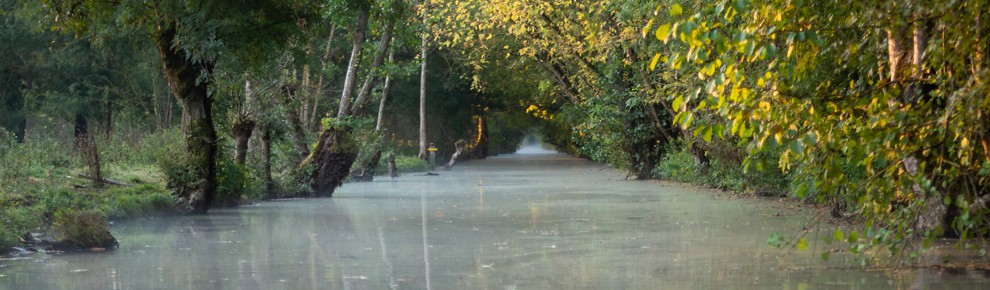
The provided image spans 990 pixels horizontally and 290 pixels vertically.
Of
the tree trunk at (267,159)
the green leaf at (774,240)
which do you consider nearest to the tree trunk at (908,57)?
the green leaf at (774,240)

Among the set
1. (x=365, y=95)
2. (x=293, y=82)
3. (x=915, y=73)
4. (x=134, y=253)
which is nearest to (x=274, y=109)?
(x=293, y=82)

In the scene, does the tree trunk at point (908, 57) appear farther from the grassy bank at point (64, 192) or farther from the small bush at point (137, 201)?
the small bush at point (137, 201)

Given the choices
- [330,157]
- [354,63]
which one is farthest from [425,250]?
[354,63]

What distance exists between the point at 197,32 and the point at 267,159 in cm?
681

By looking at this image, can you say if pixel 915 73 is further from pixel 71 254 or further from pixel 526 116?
pixel 526 116

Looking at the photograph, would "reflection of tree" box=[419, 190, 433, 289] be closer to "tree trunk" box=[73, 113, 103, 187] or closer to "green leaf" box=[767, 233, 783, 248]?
"green leaf" box=[767, 233, 783, 248]

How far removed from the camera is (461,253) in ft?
41.5

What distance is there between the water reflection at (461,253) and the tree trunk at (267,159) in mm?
2027

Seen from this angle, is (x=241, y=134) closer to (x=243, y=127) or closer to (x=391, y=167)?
(x=243, y=127)

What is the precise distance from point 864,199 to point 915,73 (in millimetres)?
1203

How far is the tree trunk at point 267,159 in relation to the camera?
2319 centimetres

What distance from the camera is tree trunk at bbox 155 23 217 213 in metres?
18.7

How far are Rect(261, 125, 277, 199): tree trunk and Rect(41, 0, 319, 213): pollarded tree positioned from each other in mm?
3469

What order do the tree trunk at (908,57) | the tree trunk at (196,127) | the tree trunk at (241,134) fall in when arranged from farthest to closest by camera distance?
the tree trunk at (241,134), the tree trunk at (196,127), the tree trunk at (908,57)
